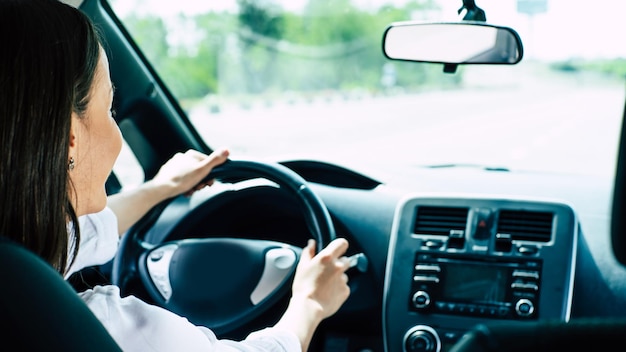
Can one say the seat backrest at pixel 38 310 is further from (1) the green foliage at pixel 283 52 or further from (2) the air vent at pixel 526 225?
(1) the green foliage at pixel 283 52

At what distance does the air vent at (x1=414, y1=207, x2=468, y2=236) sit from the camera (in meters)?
2.91

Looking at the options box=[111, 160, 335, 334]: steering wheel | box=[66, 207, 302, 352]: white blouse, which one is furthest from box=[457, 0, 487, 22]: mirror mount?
box=[66, 207, 302, 352]: white blouse

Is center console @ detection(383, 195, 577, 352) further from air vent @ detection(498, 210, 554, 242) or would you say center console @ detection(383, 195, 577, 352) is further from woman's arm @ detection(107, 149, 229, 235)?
woman's arm @ detection(107, 149, 229, 235)

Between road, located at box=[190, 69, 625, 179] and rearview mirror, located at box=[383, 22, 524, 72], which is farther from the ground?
rearview mirror, located at box=[383, 22, 524, 72]

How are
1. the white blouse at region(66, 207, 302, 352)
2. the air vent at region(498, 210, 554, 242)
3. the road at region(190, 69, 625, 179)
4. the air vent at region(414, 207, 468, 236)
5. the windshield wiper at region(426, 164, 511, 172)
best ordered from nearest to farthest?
the white blouse at region(66, 207, 302, 352) < the air vent at region(498, 210, 554, 242) < the air vent at region(414, 207, 468, 236) < the windshield wiper at region(426, 164, 511, 172) < the road at region(190, 69, 625, 179)

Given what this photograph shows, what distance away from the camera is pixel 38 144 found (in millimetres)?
1442

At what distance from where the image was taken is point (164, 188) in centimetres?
285

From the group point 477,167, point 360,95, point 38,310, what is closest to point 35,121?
point 38,310

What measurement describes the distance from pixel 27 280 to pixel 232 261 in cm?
161

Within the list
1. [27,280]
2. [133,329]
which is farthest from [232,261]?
[27,280]

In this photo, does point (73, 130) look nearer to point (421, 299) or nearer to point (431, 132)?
point (421, 299)

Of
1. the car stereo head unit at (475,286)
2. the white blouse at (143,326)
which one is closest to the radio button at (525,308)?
the car stereo head unit at (475,286)

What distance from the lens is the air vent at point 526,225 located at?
2.78 m

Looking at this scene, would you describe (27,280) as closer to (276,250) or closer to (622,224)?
(622,224)
